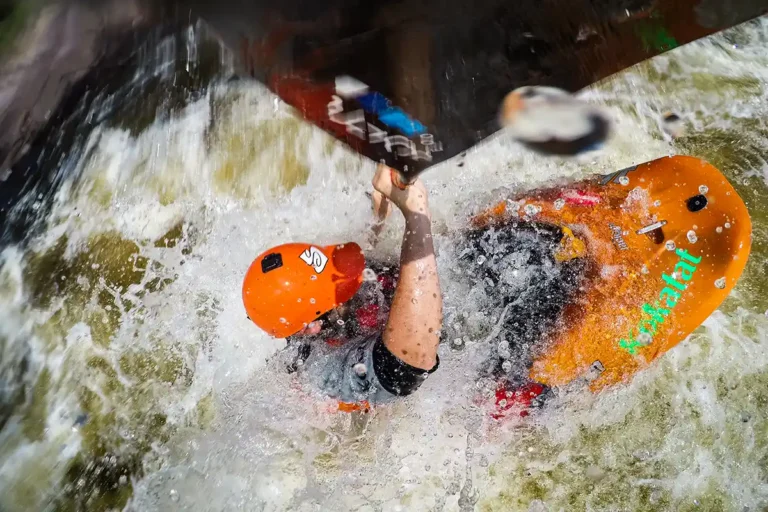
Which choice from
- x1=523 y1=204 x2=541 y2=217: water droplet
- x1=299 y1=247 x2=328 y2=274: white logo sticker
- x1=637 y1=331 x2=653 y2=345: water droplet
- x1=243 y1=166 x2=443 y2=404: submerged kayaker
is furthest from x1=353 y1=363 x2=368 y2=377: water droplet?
x1=637 y1=331 x2=653 y2=345: water droplet

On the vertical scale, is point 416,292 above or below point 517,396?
above

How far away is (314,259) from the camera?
1.76m

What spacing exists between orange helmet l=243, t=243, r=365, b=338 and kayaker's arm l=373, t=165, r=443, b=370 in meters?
0.22

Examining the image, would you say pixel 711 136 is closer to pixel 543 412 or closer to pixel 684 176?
pixel 684 176

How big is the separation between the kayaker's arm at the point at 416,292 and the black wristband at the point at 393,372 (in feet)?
0.08

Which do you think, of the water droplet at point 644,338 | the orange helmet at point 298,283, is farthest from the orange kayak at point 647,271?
the orange helmet at point 298,283

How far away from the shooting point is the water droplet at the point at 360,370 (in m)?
1.78

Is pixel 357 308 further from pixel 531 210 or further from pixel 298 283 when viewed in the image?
pixel 531 210

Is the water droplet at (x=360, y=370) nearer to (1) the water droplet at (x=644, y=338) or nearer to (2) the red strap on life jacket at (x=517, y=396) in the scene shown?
(2) the red strap on life jacket at (x=517, y=396)

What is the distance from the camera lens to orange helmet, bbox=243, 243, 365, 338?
1729 millimetres

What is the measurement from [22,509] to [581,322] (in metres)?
2.55

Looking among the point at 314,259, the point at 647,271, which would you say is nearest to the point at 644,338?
the point at 647,271

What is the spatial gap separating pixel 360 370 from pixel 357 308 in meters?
0.26

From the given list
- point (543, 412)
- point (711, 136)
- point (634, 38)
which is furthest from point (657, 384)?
point (634, 38)
